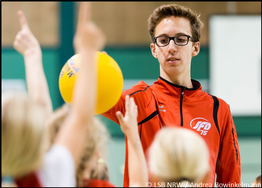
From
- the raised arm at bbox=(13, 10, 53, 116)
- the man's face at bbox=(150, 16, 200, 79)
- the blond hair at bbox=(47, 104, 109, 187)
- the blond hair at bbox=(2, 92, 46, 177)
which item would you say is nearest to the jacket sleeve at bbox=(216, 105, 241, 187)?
Result: the man's face at bbox=(150, 16, 200, 79)

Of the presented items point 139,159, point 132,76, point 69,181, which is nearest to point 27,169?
point 69,181

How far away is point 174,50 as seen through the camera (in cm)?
149

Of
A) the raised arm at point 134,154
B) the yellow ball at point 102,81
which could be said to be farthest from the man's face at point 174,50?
the raised arm at point 134,154

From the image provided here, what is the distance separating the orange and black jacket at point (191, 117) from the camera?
1421 mm

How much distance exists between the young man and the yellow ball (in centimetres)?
12

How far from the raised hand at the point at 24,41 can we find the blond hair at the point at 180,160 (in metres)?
0.62

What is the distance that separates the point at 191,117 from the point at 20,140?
36.2 inches

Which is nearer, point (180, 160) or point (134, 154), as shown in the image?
point (180, 160)

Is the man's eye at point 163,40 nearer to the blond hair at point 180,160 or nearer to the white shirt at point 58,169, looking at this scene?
the blond hair at point 180,160

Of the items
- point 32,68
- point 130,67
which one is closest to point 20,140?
point 32,68

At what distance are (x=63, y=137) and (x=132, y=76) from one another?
5281 mm

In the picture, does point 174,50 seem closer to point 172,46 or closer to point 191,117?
point 172,46

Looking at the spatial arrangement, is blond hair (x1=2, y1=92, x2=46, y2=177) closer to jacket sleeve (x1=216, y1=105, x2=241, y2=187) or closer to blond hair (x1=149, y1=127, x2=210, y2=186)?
blond hair (x1=149, y1=127, x2=210, y2=186)

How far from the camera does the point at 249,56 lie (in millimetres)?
4137
